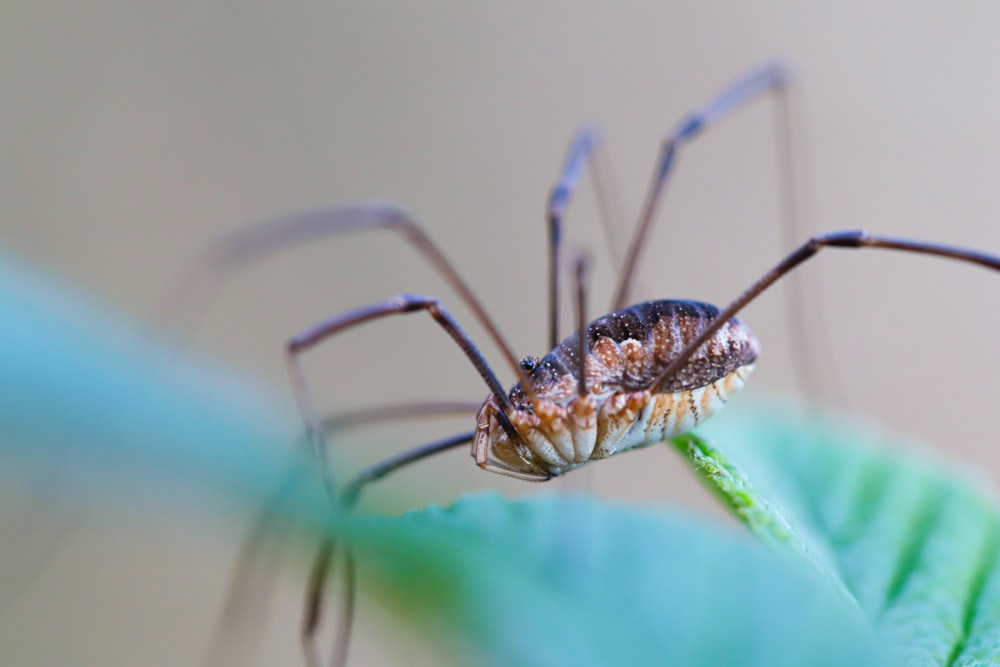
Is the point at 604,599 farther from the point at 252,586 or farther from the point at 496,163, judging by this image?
the point at 496,163

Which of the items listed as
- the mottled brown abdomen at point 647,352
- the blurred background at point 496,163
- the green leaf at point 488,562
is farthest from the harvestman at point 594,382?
the blurred background at point 496,163

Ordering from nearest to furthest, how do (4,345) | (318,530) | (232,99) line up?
1. (318,530)
2. (4,345)
3. (232,99)

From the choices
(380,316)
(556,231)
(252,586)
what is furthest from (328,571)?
(556,231)

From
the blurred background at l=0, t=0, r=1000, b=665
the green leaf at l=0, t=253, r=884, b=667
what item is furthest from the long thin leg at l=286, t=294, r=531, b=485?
the blurred background at l=0, t=0, r=1000, b=665

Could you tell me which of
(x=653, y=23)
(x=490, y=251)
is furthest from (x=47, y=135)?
(x=653, y=23)

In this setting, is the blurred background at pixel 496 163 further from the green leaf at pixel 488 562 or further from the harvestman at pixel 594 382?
the green leaf at pixel 488 562

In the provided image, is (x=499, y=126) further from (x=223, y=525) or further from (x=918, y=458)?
(x=223, y=525)
